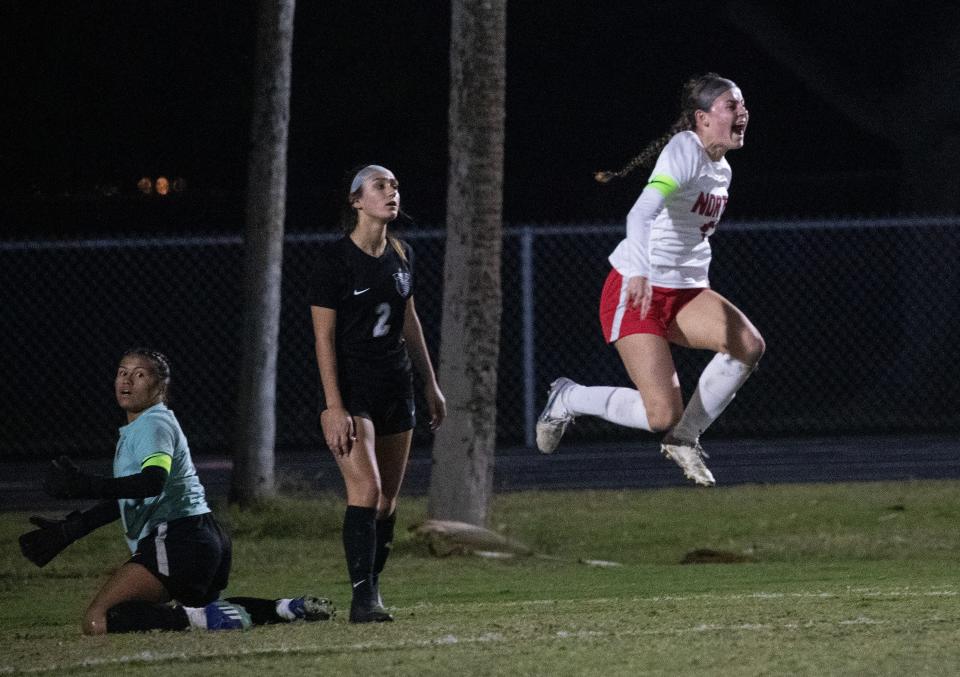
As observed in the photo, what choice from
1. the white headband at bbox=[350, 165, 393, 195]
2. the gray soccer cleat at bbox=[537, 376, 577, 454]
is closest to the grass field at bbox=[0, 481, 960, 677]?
the gray soccer cleat at bbox=[537, 376, 577, 454]

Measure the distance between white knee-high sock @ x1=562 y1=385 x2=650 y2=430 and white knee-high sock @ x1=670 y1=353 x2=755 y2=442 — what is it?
0.59 feet

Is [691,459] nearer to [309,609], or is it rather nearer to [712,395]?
[712,395]

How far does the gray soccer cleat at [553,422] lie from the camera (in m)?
8.20

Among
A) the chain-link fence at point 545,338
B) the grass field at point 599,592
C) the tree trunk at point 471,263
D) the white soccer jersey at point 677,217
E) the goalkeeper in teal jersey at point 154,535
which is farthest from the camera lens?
the chain-link fence at point 545,338

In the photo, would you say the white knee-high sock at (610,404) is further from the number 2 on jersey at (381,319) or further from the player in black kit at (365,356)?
the number 2 on jersey at (381,319)

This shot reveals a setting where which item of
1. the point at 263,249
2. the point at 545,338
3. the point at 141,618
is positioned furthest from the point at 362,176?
the point at 545,338

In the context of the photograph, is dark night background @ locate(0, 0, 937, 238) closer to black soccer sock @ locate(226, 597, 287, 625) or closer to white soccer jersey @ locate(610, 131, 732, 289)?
black soccer sock @ locate(226, 597, 287, 625)

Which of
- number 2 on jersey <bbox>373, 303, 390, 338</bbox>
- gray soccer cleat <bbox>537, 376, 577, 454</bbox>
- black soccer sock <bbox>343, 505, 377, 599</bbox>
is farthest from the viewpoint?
gray soccer cleat <bbox>537, 376, 577, 454</bbox>

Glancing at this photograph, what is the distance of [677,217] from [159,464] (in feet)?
8.31

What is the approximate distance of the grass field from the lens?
6.97 metres

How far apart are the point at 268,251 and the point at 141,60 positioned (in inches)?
475

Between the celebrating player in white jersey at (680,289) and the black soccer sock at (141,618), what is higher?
the celebrating player in white jersey at (680,289)

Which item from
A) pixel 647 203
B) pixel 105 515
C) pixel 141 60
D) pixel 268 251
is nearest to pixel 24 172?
pixel 141 60

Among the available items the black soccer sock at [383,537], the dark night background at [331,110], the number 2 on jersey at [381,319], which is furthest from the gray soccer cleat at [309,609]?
the dark night background at [331,110]
